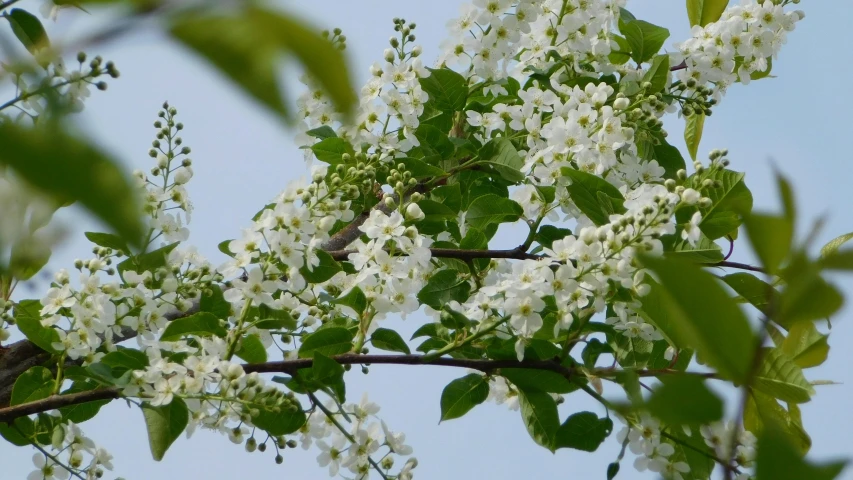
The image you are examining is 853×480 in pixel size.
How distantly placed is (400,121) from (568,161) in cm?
42

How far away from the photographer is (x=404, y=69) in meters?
1.90

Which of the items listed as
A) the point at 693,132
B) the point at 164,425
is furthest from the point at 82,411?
the point at 693,132

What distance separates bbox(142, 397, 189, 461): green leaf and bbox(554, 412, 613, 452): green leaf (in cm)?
65

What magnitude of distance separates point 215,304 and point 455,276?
48cm

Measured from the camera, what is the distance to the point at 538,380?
1.46 meters

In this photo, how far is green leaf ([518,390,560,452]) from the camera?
1498 millimetres

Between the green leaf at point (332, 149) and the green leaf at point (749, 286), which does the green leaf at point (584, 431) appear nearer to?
the green leaf at point (749, 286)

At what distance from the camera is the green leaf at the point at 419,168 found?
1.81m

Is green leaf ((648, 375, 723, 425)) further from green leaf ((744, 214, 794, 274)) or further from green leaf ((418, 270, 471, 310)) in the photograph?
green leaf ((418, 270, 471, 310))

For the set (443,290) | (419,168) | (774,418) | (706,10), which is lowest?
(774,418)

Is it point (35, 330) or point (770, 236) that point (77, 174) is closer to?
point (770, 236)

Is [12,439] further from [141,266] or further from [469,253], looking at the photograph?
[469,253]

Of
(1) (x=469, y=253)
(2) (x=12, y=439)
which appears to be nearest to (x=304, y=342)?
(1) (x=469, y=253)

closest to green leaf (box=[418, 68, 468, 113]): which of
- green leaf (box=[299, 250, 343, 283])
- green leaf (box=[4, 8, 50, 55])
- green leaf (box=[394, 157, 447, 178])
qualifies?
green leaf (box=[394, 157, 447, 178])
